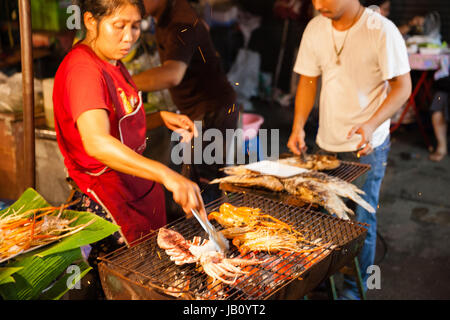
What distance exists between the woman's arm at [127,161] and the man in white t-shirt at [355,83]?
1.68m

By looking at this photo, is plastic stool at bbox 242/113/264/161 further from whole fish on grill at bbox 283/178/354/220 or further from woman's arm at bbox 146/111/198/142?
whole fish on grill at bbox 283/178/354/220

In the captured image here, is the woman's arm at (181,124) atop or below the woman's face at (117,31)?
below

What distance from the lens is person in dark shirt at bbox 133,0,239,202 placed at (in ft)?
10.7

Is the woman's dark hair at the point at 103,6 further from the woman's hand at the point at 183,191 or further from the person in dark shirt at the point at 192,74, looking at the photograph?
the person in dark shirt at the point at 192,74

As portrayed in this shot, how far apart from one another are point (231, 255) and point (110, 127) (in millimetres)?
889

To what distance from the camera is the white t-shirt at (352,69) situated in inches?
122

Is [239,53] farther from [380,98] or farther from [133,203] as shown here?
[133,203]

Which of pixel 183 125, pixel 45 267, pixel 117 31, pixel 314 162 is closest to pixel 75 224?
pixel 45 267

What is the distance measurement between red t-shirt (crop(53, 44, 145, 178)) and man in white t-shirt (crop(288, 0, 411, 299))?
4.94 ft

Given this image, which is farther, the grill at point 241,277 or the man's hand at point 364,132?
the man's hand at point 364,132

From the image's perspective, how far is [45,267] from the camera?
5.57 ft

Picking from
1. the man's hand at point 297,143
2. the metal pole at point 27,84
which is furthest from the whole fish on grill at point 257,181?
the metal pole at point 27,84

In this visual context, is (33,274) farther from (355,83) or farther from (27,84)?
(355,83)

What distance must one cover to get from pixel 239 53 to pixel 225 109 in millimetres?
6945
